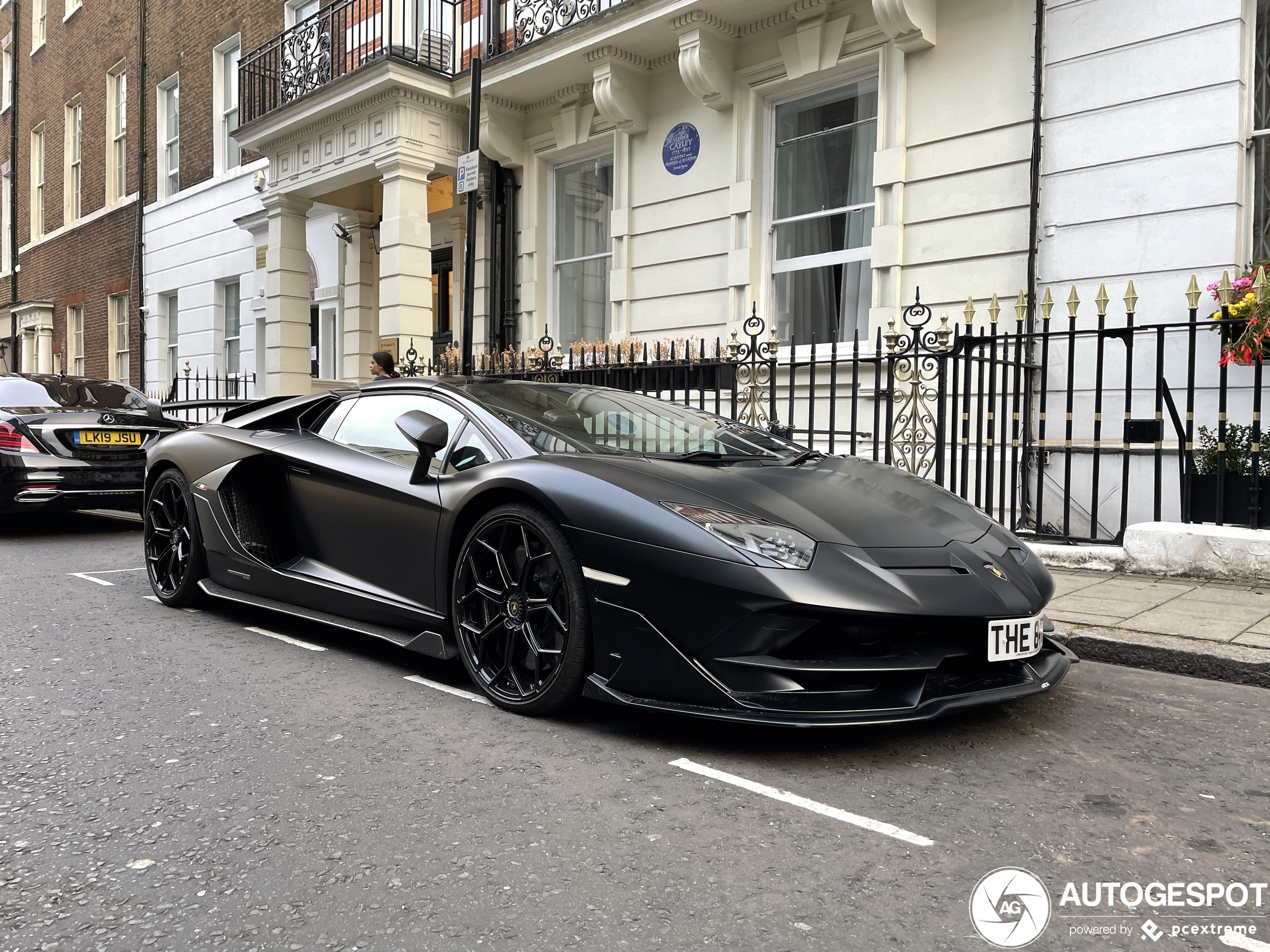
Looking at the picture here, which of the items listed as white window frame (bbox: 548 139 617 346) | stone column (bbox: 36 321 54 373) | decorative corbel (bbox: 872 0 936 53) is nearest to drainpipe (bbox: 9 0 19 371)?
stone column (bbox: 36 321 54 373)

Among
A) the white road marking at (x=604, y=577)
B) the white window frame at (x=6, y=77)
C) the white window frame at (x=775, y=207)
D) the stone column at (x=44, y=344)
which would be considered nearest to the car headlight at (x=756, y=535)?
the white road marking at (x=604, y=577)

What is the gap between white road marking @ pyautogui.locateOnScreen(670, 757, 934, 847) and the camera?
2.54 m

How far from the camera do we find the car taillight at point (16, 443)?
821 centimetres

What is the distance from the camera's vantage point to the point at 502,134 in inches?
485

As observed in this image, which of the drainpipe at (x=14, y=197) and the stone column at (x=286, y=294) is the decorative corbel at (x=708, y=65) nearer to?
the stone column at (x=286, y=294)

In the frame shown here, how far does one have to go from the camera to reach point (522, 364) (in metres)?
9.53

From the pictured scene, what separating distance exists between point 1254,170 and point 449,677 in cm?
668

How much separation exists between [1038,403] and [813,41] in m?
4.09

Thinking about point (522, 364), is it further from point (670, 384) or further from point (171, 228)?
point (171, 228)

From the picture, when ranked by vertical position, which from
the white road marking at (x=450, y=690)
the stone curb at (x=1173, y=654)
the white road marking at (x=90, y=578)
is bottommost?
the white road marking at (x=450, y=690)

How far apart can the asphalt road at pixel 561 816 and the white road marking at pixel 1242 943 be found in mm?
30

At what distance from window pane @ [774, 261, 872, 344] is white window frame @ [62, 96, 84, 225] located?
19381mm

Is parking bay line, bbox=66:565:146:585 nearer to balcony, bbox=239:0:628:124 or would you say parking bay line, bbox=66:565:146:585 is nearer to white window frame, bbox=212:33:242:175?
balcony, bbox=239:0:628:124

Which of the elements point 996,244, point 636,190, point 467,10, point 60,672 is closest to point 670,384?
point 996,244
